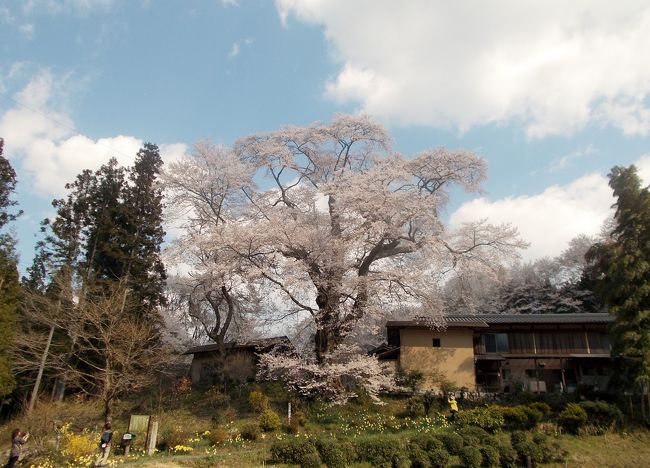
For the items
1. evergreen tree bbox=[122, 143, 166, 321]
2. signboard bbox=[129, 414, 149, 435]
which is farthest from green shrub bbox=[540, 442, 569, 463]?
evergreen tree bbox=[122, 143, 166, 321]

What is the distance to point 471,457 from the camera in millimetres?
13586

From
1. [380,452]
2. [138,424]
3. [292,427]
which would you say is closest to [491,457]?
[380,452]

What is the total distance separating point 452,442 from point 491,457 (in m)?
1.12

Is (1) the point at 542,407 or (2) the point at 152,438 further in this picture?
(1) the point at 542,407

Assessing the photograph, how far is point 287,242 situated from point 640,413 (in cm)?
1441

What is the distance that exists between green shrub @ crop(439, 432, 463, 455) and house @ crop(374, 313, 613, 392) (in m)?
8.12

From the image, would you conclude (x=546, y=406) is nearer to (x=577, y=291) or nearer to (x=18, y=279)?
(x=577, y=291)

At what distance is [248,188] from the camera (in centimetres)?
2500

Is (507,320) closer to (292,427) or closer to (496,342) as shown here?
(496,342)

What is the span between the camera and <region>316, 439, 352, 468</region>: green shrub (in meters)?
13.1

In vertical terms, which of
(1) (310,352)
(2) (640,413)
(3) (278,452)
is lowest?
(3) (278,452)

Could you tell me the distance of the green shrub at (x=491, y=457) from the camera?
13758mm

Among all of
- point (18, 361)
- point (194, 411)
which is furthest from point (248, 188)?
point (18, 361)

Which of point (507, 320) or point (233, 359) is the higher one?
point (507, 320)
